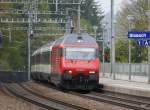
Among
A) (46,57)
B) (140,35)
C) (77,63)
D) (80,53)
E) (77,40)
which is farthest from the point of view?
(46,57)

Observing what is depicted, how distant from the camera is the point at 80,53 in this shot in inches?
1359

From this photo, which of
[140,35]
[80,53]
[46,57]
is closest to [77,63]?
[80,53]

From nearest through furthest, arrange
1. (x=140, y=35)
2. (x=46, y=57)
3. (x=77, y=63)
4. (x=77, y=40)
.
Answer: (x=77, y=63) < (x=77, y=40) < (x=140, y=35) < (x=46, y=57)

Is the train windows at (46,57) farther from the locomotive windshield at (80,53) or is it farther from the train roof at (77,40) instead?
the locomotive windshield at (80,53)

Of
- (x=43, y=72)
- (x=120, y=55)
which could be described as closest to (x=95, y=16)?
(x=120, y=55)

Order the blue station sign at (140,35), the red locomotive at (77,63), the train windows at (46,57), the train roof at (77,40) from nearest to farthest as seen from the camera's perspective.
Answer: the red locomotive at (77,63), the train roof at (77,40), the blue station sign at (140,35), the train windows at (46,57)

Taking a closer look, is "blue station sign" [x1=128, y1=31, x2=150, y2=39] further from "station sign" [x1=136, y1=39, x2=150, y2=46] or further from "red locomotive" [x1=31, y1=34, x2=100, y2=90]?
"red locomotive" [x1=31, y1=34, x2=100, y2=90]

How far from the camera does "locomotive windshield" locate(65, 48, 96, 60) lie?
34438 mm

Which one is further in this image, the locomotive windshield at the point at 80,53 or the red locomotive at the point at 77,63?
the locomotive windshield at the point at 80,53

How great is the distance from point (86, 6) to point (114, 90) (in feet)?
256

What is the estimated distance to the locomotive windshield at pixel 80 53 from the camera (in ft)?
113

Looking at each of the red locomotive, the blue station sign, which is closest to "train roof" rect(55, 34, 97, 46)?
the red locomotive

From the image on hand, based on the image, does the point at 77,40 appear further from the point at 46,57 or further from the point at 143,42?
the point at 46,57

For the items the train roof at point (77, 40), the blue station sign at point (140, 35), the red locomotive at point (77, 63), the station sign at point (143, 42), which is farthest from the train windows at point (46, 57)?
the station sign at point (143, 42)
